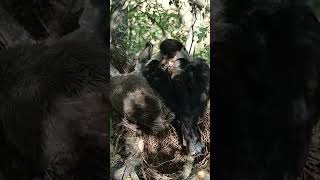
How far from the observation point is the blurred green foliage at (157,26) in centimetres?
354

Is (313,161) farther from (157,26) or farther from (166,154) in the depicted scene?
(157,26)

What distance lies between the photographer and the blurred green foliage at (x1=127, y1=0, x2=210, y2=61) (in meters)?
3.54

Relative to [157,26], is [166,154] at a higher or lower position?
lower

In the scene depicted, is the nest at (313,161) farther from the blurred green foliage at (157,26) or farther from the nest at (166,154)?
the blurred green foliage at (157,26)

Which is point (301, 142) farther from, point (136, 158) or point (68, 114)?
point (68, 114)

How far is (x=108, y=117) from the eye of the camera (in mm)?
3553

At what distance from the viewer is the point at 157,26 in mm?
3553

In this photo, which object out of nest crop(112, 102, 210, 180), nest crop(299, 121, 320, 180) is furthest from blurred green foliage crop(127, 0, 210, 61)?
nest crop(299, 121, 320, 180)

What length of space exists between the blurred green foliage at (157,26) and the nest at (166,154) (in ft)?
1.91

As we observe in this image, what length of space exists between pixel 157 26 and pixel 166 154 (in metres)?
0.95

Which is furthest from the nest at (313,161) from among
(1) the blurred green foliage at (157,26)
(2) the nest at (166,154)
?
(1) the blurred green foliage at (157,26)

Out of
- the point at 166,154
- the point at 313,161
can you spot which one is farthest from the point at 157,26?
the point at 313,161

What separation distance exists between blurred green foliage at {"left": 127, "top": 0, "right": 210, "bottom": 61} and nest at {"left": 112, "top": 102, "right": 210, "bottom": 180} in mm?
583

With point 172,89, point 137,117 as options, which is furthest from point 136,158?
point 172,89
